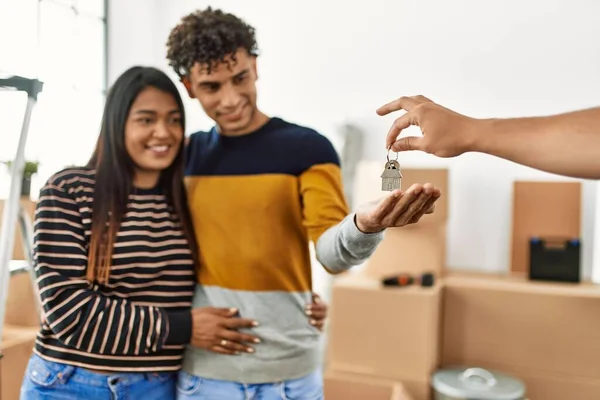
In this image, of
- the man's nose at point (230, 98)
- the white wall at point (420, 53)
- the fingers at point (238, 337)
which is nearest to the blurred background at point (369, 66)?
the white wall at point (420, 53)

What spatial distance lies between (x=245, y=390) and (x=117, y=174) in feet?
1.17

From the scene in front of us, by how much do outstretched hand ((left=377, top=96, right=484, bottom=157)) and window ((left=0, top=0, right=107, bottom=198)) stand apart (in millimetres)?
601

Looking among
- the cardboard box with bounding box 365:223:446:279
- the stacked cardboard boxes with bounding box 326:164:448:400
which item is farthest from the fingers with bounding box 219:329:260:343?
the cardboard box with bounding box 365:223:446:279

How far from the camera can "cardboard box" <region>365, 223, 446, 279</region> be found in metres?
1.46

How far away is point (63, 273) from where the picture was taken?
29.2 inches

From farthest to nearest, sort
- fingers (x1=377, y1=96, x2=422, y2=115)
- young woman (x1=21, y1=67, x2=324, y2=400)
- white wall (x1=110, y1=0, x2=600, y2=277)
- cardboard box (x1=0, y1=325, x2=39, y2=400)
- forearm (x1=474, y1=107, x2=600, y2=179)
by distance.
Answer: cardboard box (x1=0, y1=325, x2=39, y2=400), young woman (x1=21, y1=67, x2=324, y2=400), white wall (x1=110, y1=0, x2=600, y2=277), fingers (x1=377, y1=96, x2=422, y2=115), forearm (x1=474, y1=107, x2=600, y2=179)

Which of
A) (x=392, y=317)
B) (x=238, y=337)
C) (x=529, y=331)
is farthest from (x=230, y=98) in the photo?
(x=392, y=317)

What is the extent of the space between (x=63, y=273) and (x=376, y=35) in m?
0.54

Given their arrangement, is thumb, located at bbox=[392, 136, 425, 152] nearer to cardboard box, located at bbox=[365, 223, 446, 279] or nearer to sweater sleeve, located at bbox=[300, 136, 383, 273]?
sweater sleeve, located at bbox=[300, 136, 383, 273]

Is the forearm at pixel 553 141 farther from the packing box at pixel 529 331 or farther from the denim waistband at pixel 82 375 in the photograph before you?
the denim waistband at pixel 82 375

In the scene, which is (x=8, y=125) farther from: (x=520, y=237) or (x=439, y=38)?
(x=520, y=237)

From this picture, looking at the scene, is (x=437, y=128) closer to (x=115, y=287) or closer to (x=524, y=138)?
(x=524, y=138)

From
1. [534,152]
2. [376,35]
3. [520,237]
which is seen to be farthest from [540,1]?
[520,237]

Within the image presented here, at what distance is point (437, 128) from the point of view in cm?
45
